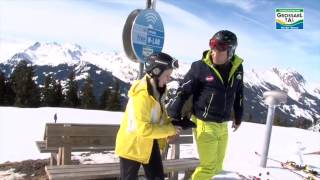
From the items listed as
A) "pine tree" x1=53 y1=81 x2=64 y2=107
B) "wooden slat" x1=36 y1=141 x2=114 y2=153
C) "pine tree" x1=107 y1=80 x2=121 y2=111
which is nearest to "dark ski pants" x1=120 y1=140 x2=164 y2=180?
"wooden slat" x1=36 y1=141 x2=114 y2=153

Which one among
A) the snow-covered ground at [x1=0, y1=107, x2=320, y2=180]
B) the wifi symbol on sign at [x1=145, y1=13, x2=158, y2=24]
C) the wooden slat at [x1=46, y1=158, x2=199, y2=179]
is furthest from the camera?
the snow-covered ground at [x1=0, y1=107, x2=320, y2=180]

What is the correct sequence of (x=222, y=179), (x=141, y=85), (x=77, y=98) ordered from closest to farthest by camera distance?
(x=141, y=85) < (x=222, y=179) < (x=77, y=98)

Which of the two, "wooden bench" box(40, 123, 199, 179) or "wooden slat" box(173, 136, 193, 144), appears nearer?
"wooden bench" box(40, 123, 199, 179)

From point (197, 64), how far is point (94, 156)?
5.06 meters

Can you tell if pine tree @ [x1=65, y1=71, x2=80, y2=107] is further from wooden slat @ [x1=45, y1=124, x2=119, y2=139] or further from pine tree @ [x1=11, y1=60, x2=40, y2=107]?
wooden slat @ [x1=45, y1=124, x2=119, y2=139]

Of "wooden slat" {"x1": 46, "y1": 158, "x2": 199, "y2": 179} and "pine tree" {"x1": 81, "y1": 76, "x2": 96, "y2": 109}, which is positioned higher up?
"pine tree" {"x1": 81, "y1": 76, "x2": 96, "y2": 109}

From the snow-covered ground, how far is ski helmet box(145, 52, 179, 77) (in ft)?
12.7

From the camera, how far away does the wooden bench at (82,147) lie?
5.94 meters

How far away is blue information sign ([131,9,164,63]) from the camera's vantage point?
696cm

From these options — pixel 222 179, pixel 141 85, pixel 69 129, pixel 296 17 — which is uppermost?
pixel 296 17

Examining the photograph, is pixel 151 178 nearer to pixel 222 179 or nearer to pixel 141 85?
pixel 141 85

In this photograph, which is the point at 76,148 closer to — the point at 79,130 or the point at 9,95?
the point at 79,130


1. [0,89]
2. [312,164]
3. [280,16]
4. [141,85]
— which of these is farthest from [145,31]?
[0,89]

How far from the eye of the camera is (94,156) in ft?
32.3
